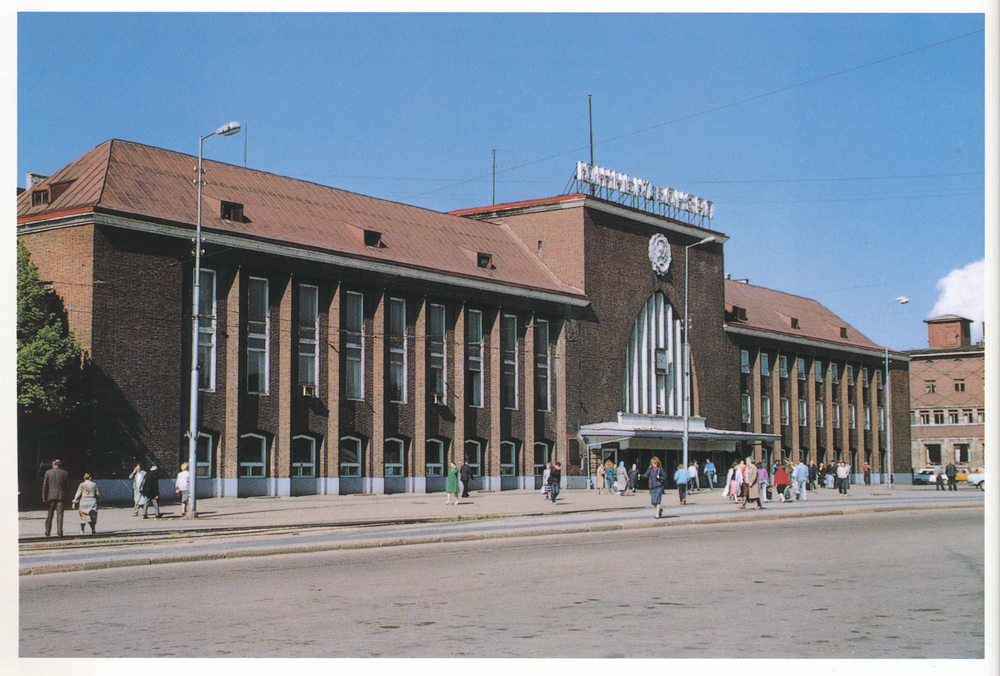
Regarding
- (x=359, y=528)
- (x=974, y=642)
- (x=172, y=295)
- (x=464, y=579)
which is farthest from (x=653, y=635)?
(x=172, y=295)

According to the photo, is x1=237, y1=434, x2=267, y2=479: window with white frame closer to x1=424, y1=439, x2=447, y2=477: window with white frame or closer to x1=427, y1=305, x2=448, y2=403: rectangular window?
x1=424, y1=439, x2=447, y2=477: window with white frame

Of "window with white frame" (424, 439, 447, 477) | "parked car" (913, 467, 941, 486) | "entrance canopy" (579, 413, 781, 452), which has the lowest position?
"parked car" (913, 467, 941, 486)

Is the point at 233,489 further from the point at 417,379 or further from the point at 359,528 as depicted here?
the point at 359,528

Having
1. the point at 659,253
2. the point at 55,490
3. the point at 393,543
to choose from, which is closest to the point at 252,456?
the point at 55,490

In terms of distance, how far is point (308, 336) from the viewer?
1663 inches

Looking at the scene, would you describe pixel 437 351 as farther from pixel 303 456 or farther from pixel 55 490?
pixel 55 490

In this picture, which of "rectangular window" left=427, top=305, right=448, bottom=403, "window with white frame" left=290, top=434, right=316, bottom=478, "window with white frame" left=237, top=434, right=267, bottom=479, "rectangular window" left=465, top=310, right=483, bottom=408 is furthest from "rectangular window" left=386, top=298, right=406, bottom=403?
"window with white frame" left=237, top=434, right=267, bottom=479

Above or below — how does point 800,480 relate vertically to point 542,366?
below

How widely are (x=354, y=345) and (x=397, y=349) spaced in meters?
2.24

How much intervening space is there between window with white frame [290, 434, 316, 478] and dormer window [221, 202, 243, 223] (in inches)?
327

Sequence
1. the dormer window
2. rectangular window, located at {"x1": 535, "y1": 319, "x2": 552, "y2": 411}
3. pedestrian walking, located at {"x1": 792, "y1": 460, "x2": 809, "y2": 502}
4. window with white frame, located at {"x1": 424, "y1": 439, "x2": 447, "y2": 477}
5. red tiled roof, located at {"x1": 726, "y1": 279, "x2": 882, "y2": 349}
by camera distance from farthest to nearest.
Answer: red tiled roof, located at {"x1": 726, "y1": 279, "x2": 882, "y2": 349}
rectangular window, located at {"x1": 535, "y1": 319, "x2": 552, "y2": 411}
window with white frame, located at {"x1": 424, "y1": 439, "x2": 447, "y2": 477}
pedestrian walking, located at {"x1": 792, "y1": 460, "x2": 809, "y2": 502}
the dormer window

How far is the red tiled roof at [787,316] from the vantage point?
228ft

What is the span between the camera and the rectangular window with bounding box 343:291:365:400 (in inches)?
1718

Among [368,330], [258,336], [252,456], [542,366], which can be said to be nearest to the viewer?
[252,456]
